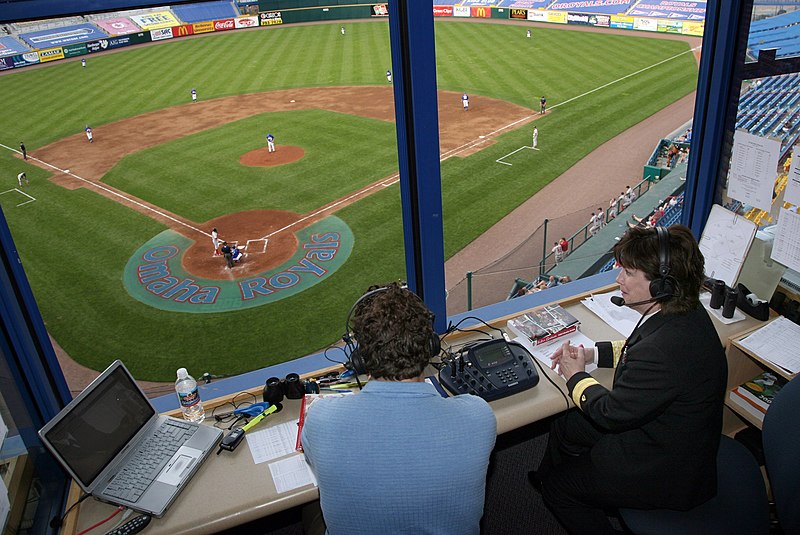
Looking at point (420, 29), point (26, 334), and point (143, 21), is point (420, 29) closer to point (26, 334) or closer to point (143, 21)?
point (26, 334)

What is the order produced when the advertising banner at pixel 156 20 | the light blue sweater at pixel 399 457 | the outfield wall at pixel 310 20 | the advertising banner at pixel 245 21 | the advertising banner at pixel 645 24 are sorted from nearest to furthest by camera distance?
1. the light blue sweater at pixel 399 457
2. the outfield wall at pixel 310 20
3. the advertising banner at pixel 645 24
4. the advertising banner at pixel 156 20
5. the advertising banner at pixel 245 21

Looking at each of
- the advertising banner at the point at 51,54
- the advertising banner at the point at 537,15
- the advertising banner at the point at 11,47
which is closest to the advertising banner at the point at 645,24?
the advertising banner at the point at 537,15

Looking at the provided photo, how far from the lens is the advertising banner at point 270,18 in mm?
32812

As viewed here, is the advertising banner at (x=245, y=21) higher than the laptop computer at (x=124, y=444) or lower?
higher

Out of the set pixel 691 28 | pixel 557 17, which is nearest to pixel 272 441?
pixel 691 28

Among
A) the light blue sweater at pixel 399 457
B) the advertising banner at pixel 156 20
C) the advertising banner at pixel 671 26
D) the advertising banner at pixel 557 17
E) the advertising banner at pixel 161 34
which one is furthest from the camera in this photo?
the advertising banner at pixel 156 20

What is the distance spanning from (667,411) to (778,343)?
104 cm

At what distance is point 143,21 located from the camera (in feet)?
107

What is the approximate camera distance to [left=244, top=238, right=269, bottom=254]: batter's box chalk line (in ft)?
38.8

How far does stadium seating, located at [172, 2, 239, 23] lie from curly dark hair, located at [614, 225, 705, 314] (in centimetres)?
3458

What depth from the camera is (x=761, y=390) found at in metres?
2.75

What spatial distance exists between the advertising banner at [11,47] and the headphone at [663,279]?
33.5 m

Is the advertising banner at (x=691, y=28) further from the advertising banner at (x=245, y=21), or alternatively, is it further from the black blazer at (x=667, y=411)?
the black blazer at (x=667, y=411)

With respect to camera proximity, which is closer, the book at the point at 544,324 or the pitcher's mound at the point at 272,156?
the book at the point at 544,324
